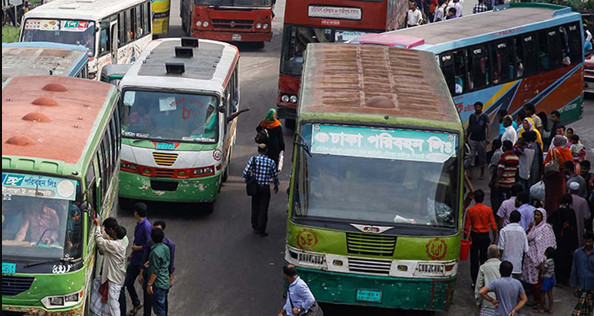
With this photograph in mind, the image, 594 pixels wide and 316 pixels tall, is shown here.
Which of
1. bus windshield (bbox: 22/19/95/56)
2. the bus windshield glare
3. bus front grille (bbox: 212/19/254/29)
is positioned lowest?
bus front grille (bbox: 212/19/254/29)

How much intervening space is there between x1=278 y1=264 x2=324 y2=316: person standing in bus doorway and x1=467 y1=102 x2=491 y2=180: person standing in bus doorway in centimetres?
951

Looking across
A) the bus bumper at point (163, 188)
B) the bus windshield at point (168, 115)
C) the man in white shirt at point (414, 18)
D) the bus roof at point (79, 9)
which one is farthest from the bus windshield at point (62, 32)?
the man in white shirt at point (414, 18)

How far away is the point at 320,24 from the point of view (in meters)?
23.2

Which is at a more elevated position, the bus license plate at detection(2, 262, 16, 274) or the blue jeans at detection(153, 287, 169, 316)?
the bus license plate at detection(2, 262, 16, 274)

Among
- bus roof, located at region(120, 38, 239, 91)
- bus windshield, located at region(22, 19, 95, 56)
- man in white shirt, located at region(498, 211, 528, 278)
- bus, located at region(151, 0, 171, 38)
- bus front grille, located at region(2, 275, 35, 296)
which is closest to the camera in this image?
bus front grille, located at region(2, 275, 35, 296)

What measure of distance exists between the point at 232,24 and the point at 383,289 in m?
21.1

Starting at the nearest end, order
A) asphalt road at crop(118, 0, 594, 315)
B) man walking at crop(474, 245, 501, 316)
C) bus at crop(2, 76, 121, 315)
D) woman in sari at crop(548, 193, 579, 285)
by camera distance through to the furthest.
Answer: bus at crop(2, 76, 121, 315) → man walking at crop(474, 245, 501, 316) → asphalt road at crop(118, 0, 594, 315) → woman in sari at crop(548, 193, 579, 285)

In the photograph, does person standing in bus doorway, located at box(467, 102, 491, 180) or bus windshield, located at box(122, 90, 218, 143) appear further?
person standing in bus doorway, located at box(467, 102, 491, 180)

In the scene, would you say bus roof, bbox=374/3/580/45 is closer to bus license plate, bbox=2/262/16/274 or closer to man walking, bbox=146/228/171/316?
man walking, bbox=146/228/171/316

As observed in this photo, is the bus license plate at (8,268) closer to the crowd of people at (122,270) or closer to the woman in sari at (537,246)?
Answer: the crowd of people at (122,270)

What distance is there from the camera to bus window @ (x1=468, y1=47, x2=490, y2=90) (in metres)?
21.1

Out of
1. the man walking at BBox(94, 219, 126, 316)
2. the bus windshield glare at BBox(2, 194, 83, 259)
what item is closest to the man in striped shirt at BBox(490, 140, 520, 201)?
the man walking at BBox(94, 219, 126, 316)

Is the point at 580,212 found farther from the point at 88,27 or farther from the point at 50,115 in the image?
the point at 88,27

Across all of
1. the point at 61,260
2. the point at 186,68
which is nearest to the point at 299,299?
the point at 61,260
